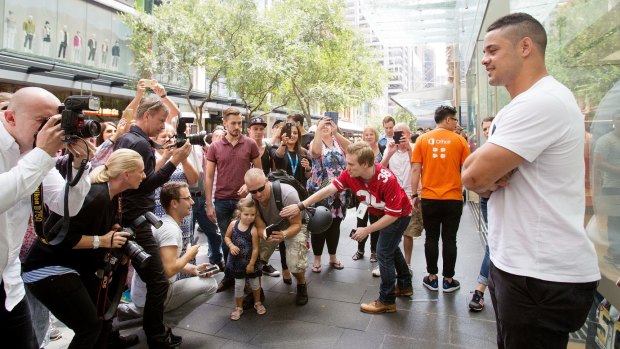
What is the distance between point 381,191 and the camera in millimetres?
3695

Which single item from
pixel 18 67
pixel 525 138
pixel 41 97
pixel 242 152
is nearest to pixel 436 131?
pixel 242 152

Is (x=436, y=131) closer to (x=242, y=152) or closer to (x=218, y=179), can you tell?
(x=242, y=152)

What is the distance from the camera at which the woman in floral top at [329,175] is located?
5.22m

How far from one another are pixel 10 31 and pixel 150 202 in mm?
15400

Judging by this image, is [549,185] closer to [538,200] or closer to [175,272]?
[538,200]

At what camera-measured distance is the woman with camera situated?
2.32m

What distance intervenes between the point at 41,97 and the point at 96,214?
3.09 ft

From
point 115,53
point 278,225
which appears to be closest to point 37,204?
point 278,225

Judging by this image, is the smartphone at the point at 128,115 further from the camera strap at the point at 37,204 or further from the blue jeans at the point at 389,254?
the blue jeans at the point at 389,254

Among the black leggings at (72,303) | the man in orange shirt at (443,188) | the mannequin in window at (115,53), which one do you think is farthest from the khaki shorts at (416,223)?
the mannequin in window at (115,53)

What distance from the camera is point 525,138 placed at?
63.2 inches

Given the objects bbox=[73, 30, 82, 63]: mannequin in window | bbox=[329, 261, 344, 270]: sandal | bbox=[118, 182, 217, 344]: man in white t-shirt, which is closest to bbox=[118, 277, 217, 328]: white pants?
bbox=[118, 182, 217, 344]: man in white t-shirt

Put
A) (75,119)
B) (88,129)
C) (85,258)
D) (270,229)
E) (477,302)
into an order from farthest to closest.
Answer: (477,302), (270,229), (85,258), (88,129), (75,119)

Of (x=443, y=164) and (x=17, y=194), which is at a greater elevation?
(x=443, y=164)
